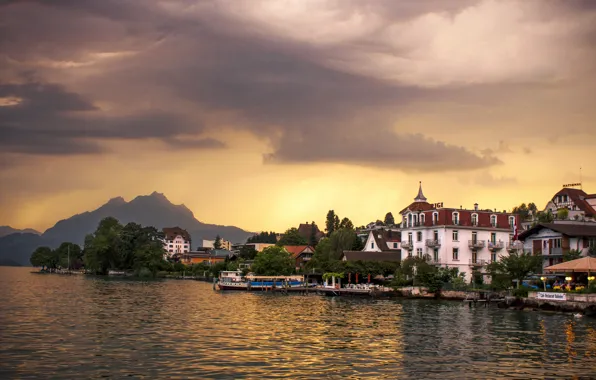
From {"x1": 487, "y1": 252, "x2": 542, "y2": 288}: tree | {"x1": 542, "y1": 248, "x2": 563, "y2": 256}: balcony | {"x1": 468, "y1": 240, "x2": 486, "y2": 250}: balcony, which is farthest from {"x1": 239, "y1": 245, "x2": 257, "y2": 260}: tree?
{"x1": 487, "y1": 252, "x2": 542, "y2": 288}: tree

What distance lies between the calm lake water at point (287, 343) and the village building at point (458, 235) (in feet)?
121

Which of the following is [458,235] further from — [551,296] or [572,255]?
[551,296]

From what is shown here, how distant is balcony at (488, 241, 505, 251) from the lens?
10919cm

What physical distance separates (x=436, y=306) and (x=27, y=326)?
47342 millimetres

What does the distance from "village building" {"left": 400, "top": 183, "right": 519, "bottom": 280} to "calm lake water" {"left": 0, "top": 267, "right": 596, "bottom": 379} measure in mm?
36759

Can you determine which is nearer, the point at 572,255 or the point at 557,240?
the point at 572,255

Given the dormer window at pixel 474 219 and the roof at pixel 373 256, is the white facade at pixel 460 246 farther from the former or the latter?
the roof at pixel 373 256

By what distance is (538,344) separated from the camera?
44562 mm

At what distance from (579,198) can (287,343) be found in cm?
11900

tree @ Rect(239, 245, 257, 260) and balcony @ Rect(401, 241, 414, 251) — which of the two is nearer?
balcony @ Rect(401, 241, 414, 251)

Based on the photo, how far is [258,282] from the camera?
11925 centimetres

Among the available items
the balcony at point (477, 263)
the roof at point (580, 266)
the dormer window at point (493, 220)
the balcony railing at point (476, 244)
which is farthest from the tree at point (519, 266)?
the dormer window at point (493, 220)

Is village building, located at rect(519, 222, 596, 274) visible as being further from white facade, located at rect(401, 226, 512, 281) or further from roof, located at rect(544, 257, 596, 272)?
roof, located at rect(544, 257, 596, 272)

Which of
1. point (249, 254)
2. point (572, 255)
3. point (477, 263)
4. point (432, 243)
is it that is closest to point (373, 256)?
point (432, 243)
